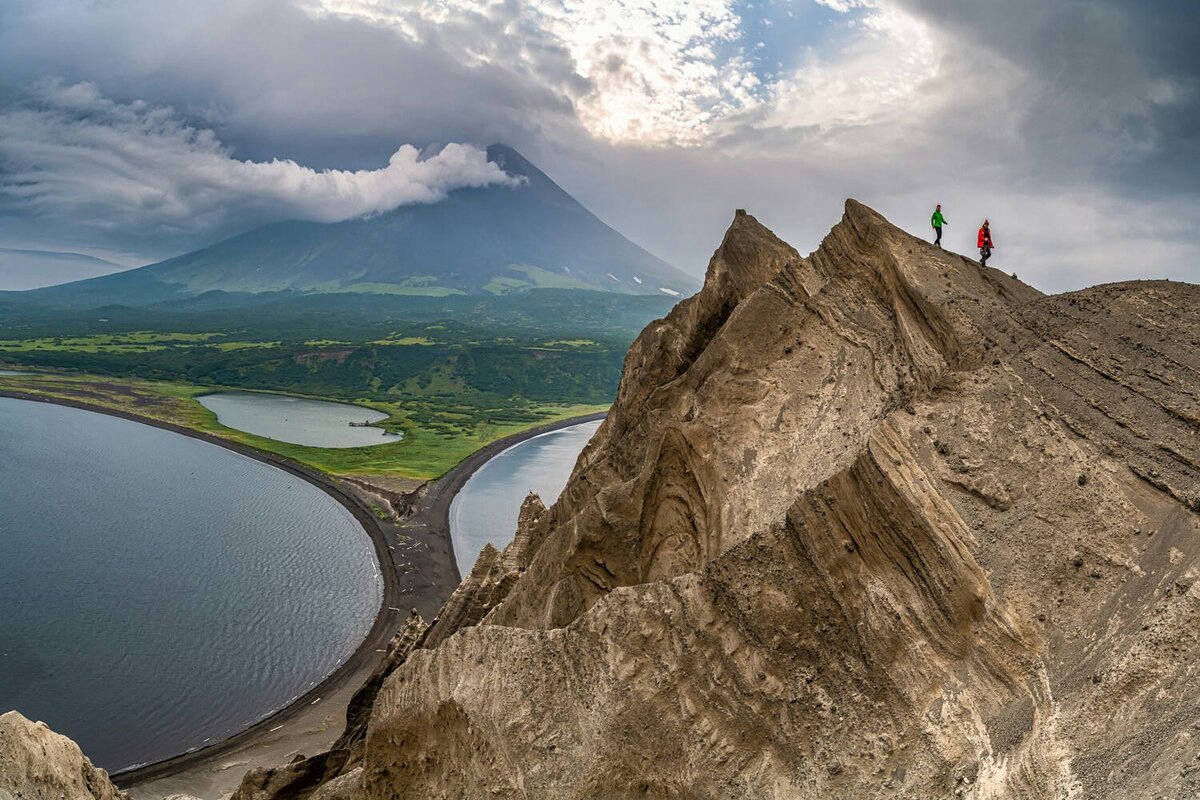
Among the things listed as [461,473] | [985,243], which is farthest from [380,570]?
[985,243]

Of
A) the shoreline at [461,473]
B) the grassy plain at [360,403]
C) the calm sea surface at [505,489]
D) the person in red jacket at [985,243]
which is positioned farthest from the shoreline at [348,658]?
the person in red jacket at [985,243]

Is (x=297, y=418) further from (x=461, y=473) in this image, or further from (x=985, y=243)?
(x=985, y=243)

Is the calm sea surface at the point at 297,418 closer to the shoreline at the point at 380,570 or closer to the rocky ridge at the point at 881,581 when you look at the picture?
the shoreline at the point at 380,570

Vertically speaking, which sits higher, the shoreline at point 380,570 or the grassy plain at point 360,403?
the grassy plain at point 360,403

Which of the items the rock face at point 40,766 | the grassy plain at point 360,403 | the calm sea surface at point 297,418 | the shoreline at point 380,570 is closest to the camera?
the rock face at point 40,766

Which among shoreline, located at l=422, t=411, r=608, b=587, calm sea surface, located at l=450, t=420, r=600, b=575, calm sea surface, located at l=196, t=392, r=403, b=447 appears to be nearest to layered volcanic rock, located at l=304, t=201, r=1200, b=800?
calm sea surface, located at l=450, t=420, r=600, b=575

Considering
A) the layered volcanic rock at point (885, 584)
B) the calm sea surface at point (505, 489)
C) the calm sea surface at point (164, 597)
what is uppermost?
the layered volcanic rock at point (885, 584)
